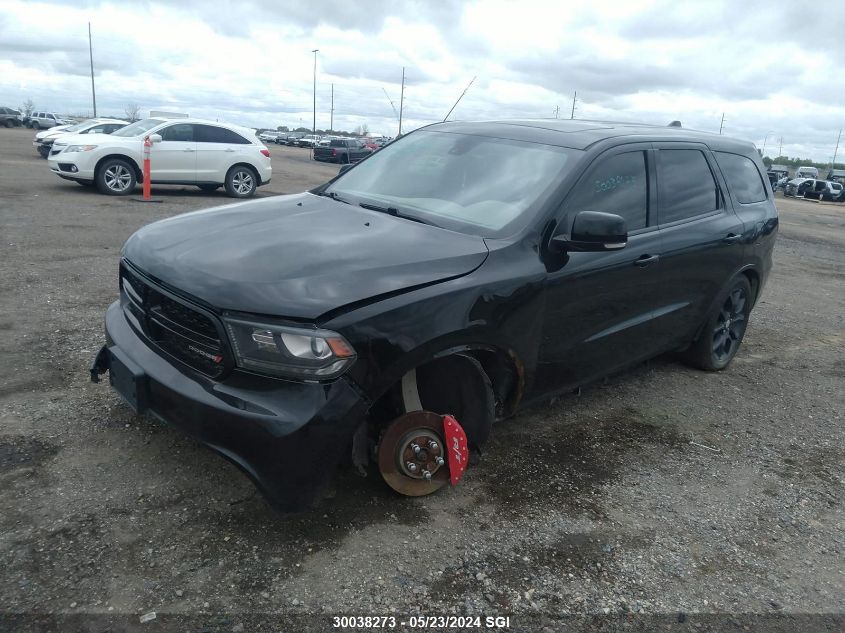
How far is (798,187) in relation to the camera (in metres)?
41.6

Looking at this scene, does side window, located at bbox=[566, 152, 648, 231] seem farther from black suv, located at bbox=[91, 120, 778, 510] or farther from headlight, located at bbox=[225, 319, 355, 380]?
headlight, located at bbox=[225, 319, 355, 380]

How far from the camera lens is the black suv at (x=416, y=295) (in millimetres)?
2533

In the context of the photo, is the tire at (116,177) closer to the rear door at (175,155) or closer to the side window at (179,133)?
the rear door at (175,155)

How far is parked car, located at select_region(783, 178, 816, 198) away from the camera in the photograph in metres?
40.4

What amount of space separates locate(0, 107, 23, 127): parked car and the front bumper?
61985 mm

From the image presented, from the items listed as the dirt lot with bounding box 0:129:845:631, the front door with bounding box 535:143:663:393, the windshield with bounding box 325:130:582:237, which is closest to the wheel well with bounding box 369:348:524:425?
the front door with bounding box 535:143:663:393

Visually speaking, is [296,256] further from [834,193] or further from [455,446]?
[834,193]

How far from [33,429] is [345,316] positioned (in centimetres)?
203

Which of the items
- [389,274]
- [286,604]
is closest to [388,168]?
[389,274]

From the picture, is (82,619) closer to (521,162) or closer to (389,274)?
(389,274)

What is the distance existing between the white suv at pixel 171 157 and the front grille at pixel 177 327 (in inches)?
433

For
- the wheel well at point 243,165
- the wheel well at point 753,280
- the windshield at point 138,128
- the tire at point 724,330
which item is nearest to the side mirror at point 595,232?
the tire at point 724,330

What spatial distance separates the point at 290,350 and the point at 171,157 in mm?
12136

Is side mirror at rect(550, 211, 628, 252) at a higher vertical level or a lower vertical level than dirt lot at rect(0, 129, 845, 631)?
higher
